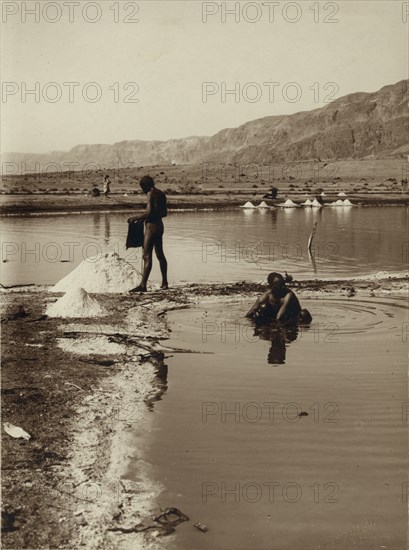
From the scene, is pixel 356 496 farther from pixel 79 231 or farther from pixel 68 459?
pixel 79 231

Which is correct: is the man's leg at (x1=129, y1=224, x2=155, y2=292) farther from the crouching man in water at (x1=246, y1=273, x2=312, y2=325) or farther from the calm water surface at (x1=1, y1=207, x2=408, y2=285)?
the crouching man in water at (x1=246, y1=273, x2=312, y2=325)

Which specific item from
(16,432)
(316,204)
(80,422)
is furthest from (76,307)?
(316,204)

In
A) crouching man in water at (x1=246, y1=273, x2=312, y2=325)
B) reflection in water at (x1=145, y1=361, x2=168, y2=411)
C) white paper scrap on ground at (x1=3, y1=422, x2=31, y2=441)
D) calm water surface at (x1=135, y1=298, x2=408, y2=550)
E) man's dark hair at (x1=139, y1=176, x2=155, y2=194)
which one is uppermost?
man's dark hair at (x1=139, y1=176, x2=155, y2=194)

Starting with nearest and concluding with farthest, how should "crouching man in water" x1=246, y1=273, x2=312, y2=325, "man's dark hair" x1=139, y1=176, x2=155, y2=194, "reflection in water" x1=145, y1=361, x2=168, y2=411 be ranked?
"reflection in water" x1=145, y1=361, x2=168, y2=411 → "crouching man in water" x1=246, y1=273, x2=312, y2=325 → "man's dark hair" x1=139, y1=176, x2=155, y2=194

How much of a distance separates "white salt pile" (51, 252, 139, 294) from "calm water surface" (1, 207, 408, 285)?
1.51 m

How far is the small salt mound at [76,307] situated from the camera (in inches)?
416

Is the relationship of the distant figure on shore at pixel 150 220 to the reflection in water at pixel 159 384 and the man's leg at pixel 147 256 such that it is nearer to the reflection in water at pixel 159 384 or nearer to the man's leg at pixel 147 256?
the man's leg at pixel 147 256

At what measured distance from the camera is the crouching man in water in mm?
10391

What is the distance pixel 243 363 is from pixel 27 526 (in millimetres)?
4246

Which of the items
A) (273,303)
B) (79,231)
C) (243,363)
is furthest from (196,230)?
(243,363)

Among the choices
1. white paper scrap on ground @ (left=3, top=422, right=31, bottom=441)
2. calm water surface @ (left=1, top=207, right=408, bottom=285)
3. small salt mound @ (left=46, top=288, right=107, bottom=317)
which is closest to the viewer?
white paper scrap on ground @ (left=3, top=422, right=31, bottom=441)

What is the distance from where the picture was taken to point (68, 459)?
18.2 ft

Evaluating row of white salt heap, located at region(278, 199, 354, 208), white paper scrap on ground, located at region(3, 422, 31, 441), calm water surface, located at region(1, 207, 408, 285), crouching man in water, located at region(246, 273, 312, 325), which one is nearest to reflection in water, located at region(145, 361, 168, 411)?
white paper scrap on ground, located at region(3, 422, 31, 441)

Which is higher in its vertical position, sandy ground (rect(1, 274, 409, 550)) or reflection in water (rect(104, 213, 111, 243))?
reflection in water (rect(104, 213, 111, 243))
